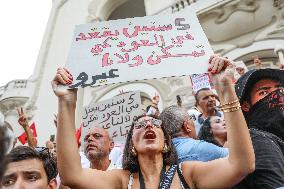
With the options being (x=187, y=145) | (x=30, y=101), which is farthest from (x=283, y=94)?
(x=30, y=101)

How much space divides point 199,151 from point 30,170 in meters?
1.02

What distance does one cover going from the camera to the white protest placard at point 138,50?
2.51 meters

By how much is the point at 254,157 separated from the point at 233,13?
6984 millimetres

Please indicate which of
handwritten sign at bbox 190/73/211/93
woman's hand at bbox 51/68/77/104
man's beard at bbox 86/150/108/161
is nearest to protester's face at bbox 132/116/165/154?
woman's hand at bbox 51/68/77/104

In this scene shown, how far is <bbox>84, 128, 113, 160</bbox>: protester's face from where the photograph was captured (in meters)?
3.93

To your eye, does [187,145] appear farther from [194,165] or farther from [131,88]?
[131,88]

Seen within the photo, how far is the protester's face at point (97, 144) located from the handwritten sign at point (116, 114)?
0.80m

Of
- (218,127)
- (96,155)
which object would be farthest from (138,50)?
(96,155)

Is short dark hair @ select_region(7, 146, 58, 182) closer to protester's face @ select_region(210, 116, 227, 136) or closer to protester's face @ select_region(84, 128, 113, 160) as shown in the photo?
protester's face @ select_region(84, 128, 113, 160)

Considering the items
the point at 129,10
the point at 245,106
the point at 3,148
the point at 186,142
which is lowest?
the point at 3,148

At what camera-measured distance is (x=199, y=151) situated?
278 cm

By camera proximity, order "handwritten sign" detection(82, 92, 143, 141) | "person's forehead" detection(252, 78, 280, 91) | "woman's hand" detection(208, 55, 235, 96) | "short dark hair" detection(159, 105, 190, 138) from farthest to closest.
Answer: "handwritten sign" detection(82, 92, 143, 141)
"short dark hair" detection(159, 105, 190, 138)
"person's forehead" detection(252, 78, 280, 91)
"woman's hand" detection(208, 55, 235, 96)

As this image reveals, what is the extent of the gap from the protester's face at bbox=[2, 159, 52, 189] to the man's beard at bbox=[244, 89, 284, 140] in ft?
4.00

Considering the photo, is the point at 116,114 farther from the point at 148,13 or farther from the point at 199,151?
the point at 148,13
